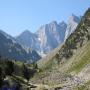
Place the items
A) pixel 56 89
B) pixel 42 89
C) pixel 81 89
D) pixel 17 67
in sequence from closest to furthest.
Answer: pixel 81 89, pixel 42 89, pixel 56 89, pixel 17 67

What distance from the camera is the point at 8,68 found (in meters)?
112

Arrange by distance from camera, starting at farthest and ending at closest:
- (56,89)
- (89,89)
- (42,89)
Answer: (56,89), (42,89), (89,89)

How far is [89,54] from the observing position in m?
193

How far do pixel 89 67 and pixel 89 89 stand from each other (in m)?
83.3

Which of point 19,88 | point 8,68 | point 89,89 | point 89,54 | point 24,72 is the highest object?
point 89,54

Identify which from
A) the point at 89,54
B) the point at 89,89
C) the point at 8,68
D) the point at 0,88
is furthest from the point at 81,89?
the point at 89,54

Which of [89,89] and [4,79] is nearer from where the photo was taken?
[89,89]

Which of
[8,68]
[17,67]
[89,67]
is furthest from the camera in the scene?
[17,67]

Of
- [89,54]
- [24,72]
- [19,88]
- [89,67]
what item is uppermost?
[89,54]

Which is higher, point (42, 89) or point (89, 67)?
point (89, 67)

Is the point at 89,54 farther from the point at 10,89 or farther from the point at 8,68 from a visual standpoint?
the point at 10,89

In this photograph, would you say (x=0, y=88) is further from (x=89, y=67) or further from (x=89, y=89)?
(x=89, y=67)

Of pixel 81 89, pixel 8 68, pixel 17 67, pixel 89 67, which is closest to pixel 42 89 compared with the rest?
pixel 81 89

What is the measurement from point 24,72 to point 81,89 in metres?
111
